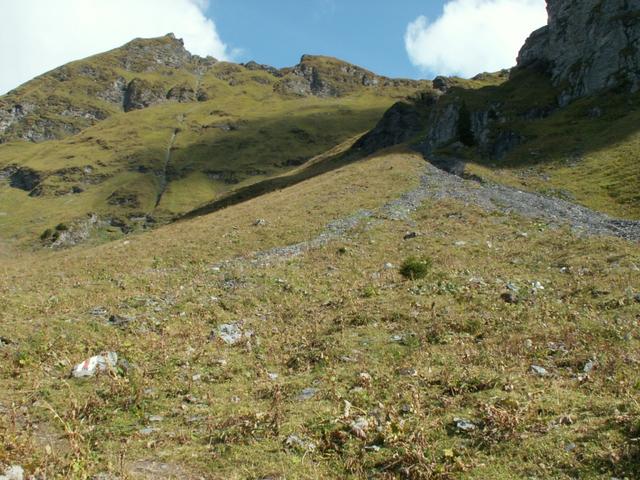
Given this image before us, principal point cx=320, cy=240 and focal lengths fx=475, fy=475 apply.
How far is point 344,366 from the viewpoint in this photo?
14.1 metres

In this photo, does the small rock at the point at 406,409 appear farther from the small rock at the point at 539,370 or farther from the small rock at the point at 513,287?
the small rock at the point at 513,287

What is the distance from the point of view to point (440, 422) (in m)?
10.1

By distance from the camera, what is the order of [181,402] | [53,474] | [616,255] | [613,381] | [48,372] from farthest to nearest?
[616,255] → [48,372] → [181,402] → [613,381] → [53,474]

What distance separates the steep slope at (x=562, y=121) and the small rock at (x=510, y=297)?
944 inches

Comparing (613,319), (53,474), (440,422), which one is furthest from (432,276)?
(53,474)

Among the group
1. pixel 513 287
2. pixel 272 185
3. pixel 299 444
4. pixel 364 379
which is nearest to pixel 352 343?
pixel 364 379

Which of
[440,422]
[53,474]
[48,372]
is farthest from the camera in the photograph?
[48,372]

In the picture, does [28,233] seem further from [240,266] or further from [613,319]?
[613,319]

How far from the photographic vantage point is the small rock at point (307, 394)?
479 inches

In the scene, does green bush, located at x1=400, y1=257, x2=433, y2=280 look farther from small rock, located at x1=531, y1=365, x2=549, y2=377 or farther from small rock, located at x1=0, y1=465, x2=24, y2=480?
small rock, located at x1=0, y1=465, x2=24, y2=480

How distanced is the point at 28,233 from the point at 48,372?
13981cm

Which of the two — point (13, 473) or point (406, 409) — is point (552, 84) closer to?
point (406, 409)

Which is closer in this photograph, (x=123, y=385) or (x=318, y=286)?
(x=123, y=385)

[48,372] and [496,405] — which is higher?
[48,372]
